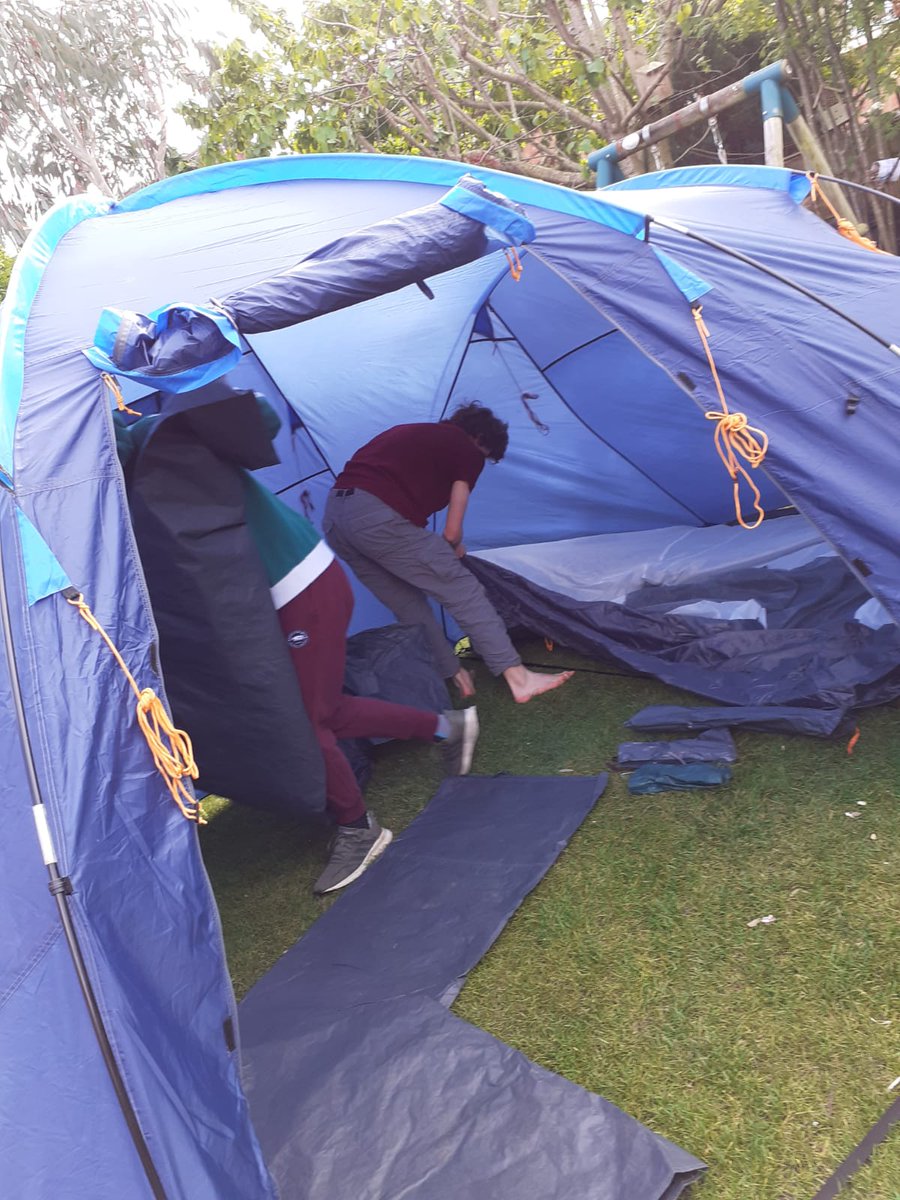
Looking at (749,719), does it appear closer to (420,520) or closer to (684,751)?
(684,751)

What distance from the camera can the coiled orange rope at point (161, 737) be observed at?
1.64m

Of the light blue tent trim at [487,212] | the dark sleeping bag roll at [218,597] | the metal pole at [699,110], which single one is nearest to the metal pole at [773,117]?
the metal pole at [699,110]

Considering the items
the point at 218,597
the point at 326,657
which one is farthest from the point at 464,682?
the point at 218,597

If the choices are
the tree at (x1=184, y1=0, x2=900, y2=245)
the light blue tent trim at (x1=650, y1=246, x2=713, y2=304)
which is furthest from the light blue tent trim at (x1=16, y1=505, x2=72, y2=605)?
the tree at (x1=184, y1=0, x2=900, y2=245)

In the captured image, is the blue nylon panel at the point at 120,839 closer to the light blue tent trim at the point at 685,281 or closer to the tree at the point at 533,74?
the light blue tent trim at the point at 685,281

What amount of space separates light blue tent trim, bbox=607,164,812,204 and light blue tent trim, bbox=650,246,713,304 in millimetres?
863

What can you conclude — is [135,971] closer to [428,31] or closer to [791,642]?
[791,642]

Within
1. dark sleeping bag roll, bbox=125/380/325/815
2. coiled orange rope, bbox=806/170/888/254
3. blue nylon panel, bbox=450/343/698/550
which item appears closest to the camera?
dark sleeping bag roll, bbox=125/380/325/815

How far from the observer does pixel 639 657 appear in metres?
3.37

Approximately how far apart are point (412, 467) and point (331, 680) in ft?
3.18

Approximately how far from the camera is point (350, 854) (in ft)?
8.93

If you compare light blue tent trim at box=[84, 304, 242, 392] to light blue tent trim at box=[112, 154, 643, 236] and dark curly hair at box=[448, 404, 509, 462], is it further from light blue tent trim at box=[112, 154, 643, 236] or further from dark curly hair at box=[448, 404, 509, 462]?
dark curly hair at box=[448, 404, 509, 462]

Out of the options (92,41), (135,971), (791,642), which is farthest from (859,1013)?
(92,41)

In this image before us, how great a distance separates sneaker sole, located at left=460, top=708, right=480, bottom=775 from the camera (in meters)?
3.05
